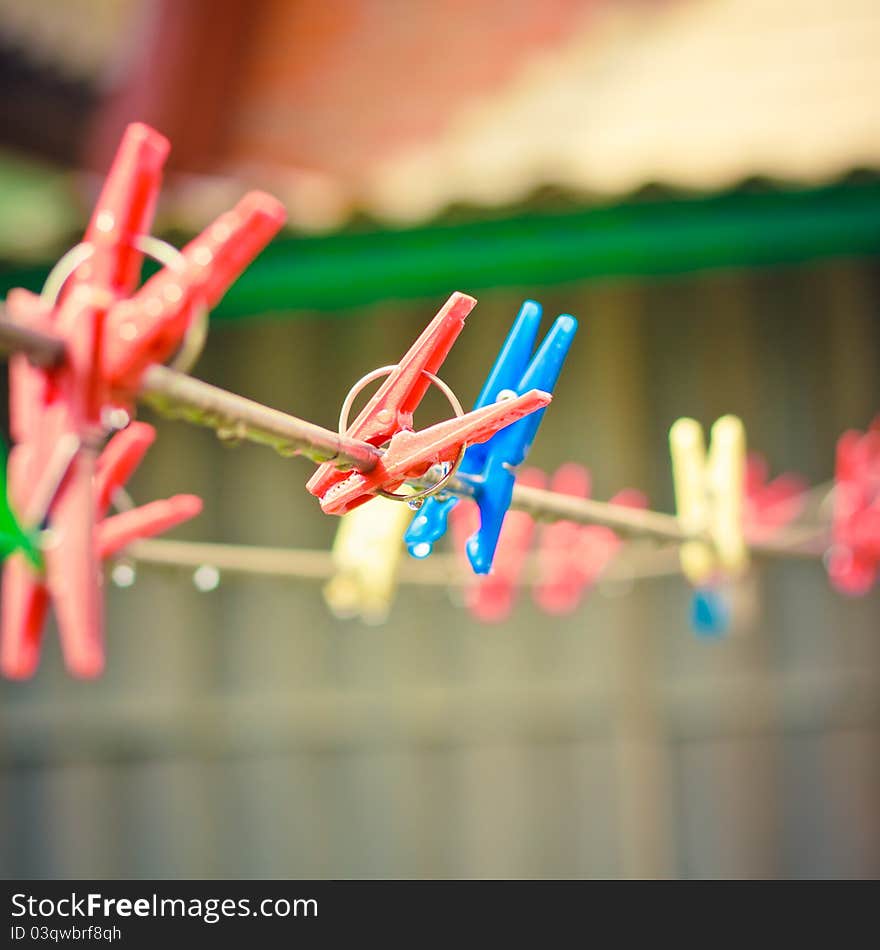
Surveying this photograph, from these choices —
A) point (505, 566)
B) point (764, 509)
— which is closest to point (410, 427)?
point (505, 566)

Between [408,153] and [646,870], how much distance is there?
1.82m

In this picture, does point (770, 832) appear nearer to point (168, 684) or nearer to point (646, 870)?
point (646, 870)

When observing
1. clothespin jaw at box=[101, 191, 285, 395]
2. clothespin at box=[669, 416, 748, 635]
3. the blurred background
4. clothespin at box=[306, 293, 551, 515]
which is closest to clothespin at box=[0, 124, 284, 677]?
clothespin jaw at box=[101, 191, 285, 395]

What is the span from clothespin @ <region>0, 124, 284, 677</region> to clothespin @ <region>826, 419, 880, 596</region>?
0.93 meters

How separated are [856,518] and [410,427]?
0.80 m

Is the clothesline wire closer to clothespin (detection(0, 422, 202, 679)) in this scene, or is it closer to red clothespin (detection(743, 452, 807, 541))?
clothespin (detection(0, 422, 202, 679))

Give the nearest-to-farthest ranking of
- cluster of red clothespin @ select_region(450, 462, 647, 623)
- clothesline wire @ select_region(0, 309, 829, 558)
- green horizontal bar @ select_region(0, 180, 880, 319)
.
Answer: clothesline wire @ select_region(0, 309, 829, 558) → cluster of red clothespin @ select_region(450, 462, 647, 623) → green horizontal bar @ select_region(0, 180, 880, 319)

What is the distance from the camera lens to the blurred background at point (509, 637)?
198 centimetres

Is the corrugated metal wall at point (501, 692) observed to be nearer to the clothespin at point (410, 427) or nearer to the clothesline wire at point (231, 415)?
the clothesline wire at point (231, 415)

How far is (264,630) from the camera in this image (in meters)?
2.19

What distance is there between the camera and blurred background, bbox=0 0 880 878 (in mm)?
1979

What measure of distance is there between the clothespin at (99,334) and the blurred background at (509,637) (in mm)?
1430
